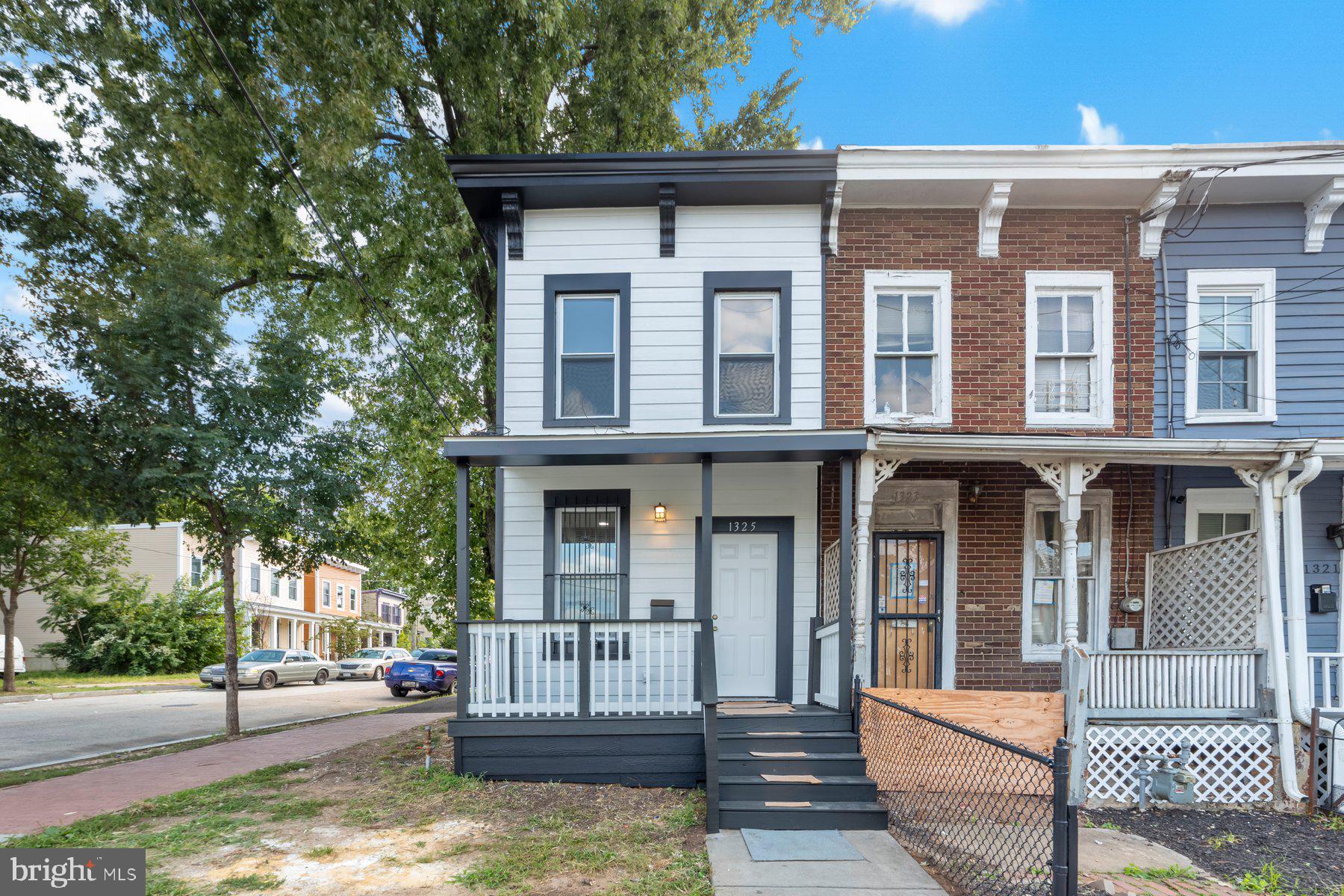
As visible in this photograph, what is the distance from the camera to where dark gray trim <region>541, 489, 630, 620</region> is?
28.2 feet

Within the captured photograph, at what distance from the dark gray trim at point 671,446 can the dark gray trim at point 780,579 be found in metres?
1.23

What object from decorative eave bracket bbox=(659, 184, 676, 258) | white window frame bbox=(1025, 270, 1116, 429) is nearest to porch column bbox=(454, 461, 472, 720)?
decorative eave bracket bbox=(659, 184, 676, 258)

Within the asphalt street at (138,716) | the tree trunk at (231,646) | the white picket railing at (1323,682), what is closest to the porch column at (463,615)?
the tree trunk at (231,646)

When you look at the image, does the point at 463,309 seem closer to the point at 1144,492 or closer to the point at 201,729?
the point at 201,729

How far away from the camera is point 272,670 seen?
25.1 meters

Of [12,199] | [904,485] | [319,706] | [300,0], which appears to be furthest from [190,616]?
[904,485]

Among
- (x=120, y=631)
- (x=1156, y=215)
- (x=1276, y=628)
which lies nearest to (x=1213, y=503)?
(x=1276, y=628)

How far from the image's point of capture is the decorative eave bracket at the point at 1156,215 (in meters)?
8.38

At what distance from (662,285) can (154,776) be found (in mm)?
8224

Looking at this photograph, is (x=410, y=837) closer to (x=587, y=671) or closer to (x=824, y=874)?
(x=587, y=671)

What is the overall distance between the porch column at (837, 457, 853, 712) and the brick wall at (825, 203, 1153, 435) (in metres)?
1.64

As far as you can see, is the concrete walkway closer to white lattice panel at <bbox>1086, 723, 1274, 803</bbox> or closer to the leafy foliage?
white lattice panel at <bbox>1086, 723, 1274, 803</bbox>

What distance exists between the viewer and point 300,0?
10.4m

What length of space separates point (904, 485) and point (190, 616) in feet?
102
